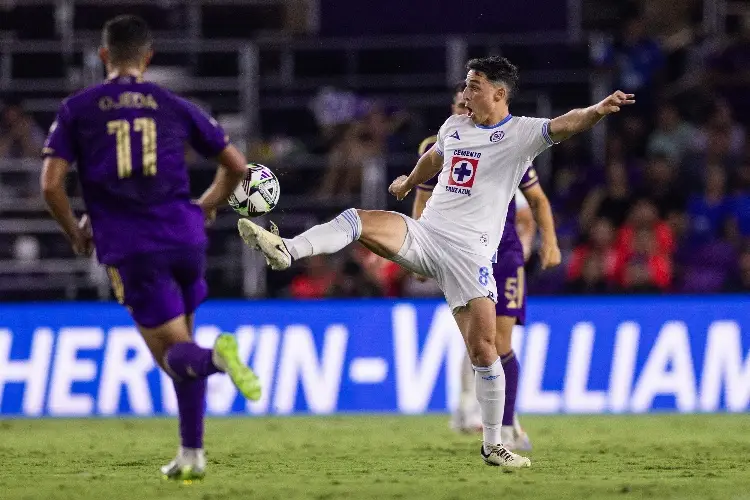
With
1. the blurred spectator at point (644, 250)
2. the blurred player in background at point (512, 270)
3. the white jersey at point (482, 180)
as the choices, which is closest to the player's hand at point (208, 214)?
the white jersey at point (482, 180)

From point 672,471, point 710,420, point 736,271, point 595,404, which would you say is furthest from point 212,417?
point 672,471

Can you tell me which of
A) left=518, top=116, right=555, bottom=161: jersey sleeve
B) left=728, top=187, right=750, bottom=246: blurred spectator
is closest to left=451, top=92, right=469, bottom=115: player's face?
left=518, top=116, right=555, bottom=161: jersey sleeve

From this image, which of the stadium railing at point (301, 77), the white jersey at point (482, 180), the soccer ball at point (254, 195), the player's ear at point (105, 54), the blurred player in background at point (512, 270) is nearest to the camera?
the player's ear at point (105, 54)

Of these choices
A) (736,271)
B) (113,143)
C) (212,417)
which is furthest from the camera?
(736,271)

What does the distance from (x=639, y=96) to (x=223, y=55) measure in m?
5.60

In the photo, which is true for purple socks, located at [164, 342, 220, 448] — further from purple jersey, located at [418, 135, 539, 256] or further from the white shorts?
purple jersey, located at [418, 135, 539, 256]

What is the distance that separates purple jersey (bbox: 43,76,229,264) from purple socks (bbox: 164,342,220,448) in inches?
21.9

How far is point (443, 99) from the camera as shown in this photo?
17766 millimetres

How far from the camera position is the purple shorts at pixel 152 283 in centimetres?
707

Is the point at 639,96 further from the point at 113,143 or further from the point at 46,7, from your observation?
the point at 113,143

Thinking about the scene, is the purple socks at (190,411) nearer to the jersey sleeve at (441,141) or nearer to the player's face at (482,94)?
the jersey sleeve at (441,141)

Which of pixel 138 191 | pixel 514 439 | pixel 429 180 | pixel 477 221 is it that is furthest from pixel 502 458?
pixel 138 191

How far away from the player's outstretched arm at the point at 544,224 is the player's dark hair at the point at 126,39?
3.70 meters

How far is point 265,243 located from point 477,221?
149cm
